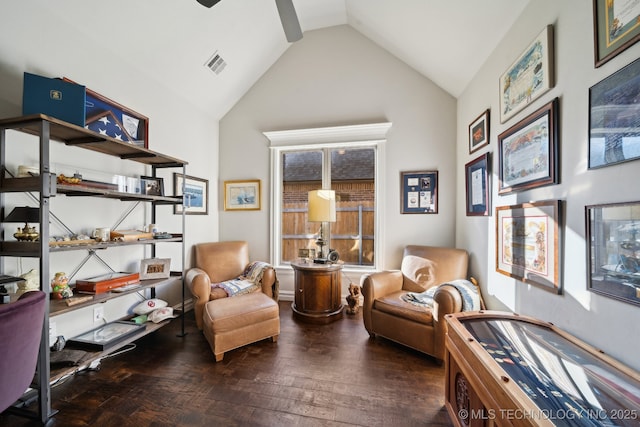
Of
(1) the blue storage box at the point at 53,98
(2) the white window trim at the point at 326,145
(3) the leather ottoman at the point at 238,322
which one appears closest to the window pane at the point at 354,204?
(2) the white window trim at the point at 326,145

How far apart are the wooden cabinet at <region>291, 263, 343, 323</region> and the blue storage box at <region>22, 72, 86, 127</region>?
88.3 inches

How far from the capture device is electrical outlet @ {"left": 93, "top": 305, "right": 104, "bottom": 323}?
213 cm

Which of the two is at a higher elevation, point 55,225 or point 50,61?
point 50,61

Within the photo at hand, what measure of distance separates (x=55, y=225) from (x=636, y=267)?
3324 millimetres

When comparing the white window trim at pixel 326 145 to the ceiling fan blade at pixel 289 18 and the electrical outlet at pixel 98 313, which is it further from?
the electrical outlet at pixel 98 313

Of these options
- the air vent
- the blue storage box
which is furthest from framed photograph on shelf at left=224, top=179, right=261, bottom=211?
the blue storage box

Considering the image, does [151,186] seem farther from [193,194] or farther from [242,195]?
[242,195]

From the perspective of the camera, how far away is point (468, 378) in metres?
1.21

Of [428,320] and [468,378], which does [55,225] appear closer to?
[468,378]

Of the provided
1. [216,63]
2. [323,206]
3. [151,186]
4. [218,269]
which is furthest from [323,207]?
[216,63]

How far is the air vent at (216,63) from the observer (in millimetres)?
2963

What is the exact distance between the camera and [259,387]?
1.77 metres

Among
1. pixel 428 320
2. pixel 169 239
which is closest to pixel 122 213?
pixel 169 239

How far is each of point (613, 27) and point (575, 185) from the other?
0.71 meters
